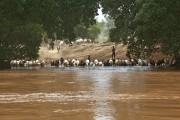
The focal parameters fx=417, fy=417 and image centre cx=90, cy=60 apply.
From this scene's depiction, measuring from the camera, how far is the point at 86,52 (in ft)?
205

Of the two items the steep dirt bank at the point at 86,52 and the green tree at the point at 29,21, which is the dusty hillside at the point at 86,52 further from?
the green tree at the point at 29,21

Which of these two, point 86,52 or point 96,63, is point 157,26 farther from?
point 86,52

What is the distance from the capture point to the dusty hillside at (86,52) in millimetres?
58028

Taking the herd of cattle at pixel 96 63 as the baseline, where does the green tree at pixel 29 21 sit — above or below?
above

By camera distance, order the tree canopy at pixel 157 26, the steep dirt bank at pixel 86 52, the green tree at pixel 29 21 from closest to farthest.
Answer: the tree canopy at pixel 157 26 < the green tree at pixel 29 21 < the steep dirt bank at pixel 86 52

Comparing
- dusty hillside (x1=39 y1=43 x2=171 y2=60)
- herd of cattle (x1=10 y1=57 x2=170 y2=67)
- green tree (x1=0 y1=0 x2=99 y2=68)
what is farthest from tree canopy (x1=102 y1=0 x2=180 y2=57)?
dusty hillside (x1=39 y1=43 x2=171 y2=60)

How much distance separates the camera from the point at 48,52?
6881 cm

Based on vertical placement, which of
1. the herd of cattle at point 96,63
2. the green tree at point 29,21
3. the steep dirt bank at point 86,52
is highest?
the green tree at point 29,21

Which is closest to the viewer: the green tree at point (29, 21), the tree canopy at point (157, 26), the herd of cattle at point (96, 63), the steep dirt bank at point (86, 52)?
the tree canopy at point (157, 26)

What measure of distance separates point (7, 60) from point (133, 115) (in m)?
35.0

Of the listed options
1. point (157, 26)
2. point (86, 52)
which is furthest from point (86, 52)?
point (157, 26)

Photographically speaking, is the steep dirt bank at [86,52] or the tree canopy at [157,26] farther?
the steep dirt bank at [86,52]

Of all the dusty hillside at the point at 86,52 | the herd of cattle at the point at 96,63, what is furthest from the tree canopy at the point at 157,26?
the dusty hillside at the point at 86,52

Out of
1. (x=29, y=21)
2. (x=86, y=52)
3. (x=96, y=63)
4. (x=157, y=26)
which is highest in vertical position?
(x=29, y=21)
